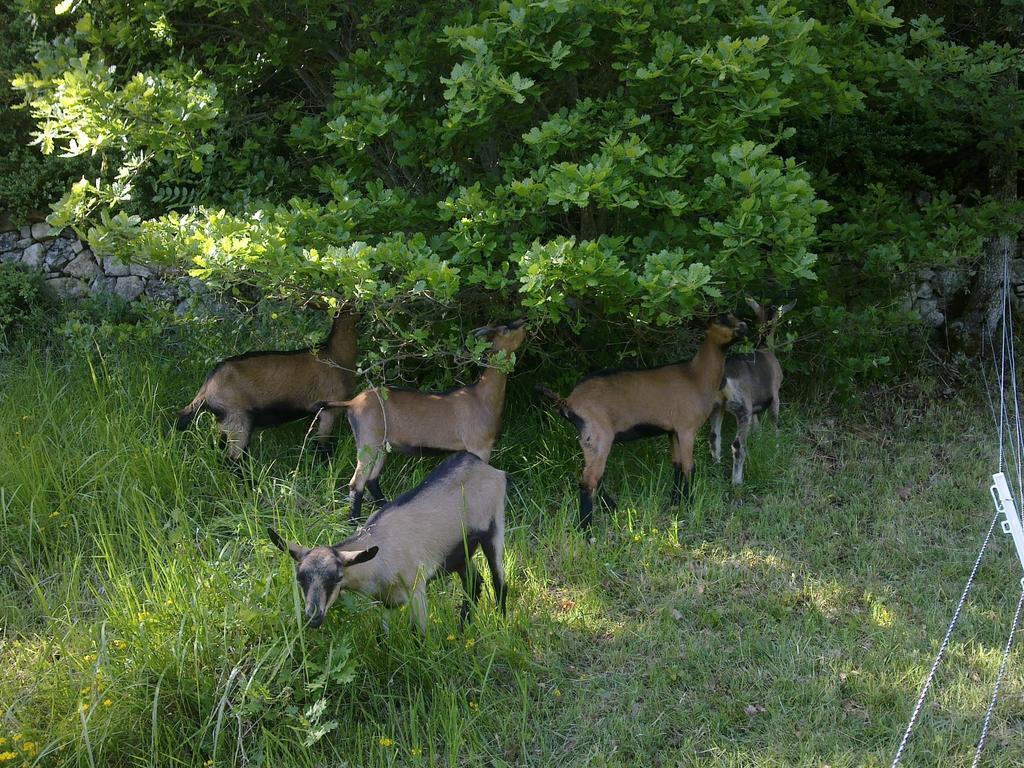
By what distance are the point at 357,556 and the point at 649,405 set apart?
2781 millimetres

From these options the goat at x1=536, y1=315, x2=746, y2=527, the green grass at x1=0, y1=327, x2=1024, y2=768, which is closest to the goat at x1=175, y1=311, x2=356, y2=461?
the green grass at x1=0, y1=327, x2=1024, y2=768

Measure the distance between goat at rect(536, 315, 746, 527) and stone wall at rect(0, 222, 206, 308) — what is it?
4.58 m

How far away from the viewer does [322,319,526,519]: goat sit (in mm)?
6125

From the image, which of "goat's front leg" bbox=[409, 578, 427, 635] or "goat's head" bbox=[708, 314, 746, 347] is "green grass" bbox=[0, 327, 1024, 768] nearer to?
"goat's front leg" bbox=[409, 578, 427, 635]

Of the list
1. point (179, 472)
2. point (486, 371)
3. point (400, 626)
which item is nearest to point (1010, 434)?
point (486, 371)

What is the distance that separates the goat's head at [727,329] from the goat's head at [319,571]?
3336 mm

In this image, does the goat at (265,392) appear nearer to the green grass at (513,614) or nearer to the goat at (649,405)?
the green grass at (513,614)

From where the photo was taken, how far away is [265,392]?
6621 millimetres

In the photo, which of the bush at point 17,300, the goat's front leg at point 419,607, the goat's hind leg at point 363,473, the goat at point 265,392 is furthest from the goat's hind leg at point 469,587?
the bush at point 17,300

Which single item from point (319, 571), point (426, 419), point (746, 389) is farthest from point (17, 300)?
point (746, 389)

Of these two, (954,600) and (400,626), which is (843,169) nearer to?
(954,600)

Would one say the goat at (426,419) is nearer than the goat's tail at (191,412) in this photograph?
Yes

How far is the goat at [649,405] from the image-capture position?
21.0 feet

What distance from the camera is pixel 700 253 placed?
6363 mm
